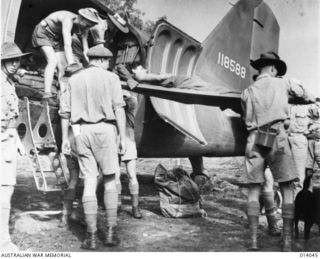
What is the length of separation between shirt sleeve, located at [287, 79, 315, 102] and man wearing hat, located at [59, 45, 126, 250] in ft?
5.30

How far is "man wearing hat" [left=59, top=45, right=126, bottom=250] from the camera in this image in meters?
3.89

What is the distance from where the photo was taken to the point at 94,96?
3.95m

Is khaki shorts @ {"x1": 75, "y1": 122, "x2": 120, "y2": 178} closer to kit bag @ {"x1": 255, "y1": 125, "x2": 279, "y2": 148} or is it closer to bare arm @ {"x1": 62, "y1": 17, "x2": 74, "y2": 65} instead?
kit bag @ {"x1": 255, "y1": 125, "x2": 279, "y2": 148}

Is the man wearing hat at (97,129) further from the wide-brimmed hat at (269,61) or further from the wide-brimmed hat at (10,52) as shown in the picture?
the wide-brimmed hat at (269,61)

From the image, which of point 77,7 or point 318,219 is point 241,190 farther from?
point 77,7

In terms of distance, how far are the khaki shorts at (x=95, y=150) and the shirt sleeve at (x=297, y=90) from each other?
1.76 meters

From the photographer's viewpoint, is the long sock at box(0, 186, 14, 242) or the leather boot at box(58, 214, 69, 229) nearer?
the long sock at box(0, 186, 14, 242)

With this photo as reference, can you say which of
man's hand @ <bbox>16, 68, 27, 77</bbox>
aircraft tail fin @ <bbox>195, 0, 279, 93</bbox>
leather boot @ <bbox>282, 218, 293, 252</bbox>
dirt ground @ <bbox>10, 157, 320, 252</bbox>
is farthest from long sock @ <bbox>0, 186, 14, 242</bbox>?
aircraft tail fin @ <bbox>195, 0, 279, 93</bbox>

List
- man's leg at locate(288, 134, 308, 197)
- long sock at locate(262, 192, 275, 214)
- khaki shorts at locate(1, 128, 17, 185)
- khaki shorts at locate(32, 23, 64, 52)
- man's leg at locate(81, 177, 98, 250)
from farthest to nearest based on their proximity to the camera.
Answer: man's leg at locate(288, 134, 308, 197) → khaki shorts at locate(32, 23, 64, 52) → long sock at locate(262, 192, 275, 214) → man's leg at locate(81, 177, 98, 250) → khaki shorts at locate(1, 128, 17, 185)

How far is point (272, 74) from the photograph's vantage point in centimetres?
422

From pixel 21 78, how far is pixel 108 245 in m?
2.97

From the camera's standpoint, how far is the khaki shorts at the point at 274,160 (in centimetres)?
395

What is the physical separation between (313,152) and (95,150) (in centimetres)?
433

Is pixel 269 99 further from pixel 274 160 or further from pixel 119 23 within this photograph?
pixel 119 23
